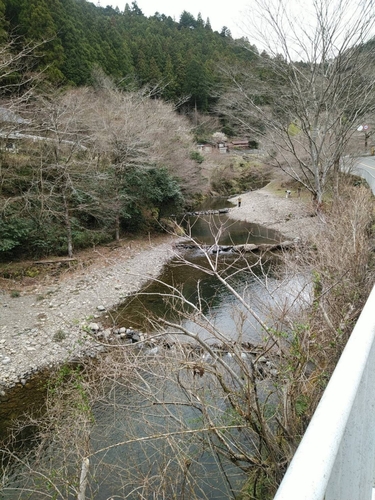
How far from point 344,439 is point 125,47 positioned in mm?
34593

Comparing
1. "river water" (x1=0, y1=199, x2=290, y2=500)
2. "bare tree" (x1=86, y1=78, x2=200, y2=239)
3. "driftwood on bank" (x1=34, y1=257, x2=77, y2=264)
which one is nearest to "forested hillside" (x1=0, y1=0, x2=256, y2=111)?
"bare tree" (x1=86, y1=78, x2=200, y2=239)

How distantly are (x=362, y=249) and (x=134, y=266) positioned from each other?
9040 millimetres

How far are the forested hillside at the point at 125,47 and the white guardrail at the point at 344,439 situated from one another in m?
10.5

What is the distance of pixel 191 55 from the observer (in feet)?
123

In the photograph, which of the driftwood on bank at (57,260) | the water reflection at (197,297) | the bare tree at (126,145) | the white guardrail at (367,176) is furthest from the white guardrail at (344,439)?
the bare tree at (126,145)

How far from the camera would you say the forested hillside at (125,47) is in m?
18.2

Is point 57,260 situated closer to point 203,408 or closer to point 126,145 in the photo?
point 126,145

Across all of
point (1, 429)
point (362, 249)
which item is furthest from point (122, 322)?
point (362, 249)

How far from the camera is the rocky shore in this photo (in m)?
7.29

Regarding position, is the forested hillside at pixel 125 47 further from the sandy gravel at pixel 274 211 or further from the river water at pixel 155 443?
the sandy gravel at pixel 274 211

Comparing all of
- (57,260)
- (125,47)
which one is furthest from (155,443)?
(125,47)

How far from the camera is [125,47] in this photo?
29.9 metres

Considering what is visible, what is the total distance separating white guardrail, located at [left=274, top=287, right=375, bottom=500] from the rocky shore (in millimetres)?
3251

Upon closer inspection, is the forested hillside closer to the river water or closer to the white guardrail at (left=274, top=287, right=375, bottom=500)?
the river water
